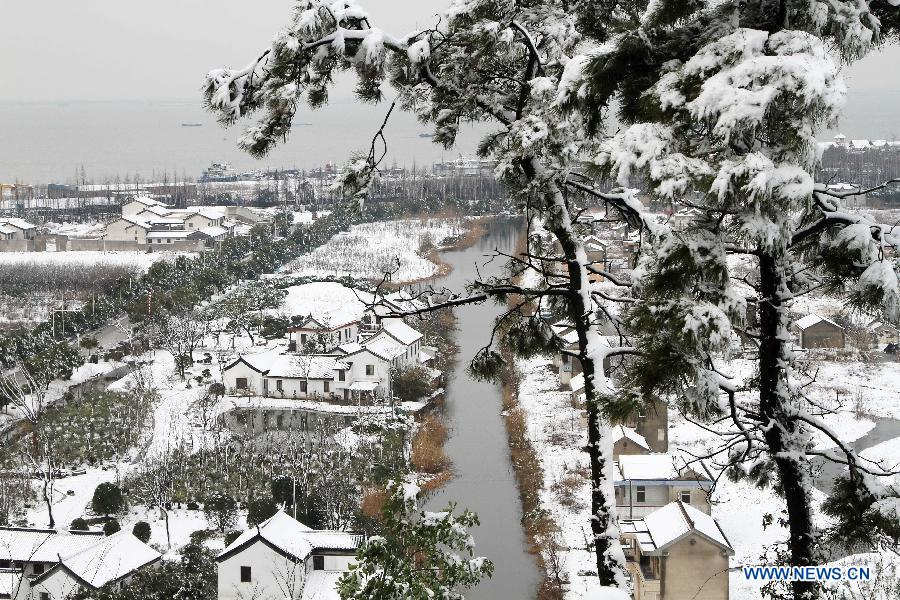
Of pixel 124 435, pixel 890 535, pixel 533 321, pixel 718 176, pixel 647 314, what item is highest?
pixel 718 176

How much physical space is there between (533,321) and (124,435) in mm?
9736

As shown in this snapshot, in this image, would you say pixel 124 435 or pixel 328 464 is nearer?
pixel 328 464

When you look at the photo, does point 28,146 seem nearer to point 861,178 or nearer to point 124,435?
point 861,178

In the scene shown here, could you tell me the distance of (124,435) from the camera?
38.0 feet

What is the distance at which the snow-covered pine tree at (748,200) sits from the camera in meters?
1.87

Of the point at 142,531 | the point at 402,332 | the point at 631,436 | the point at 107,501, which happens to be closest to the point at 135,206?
the point at 402,332

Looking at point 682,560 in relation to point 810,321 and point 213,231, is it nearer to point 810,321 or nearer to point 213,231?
point 810,321

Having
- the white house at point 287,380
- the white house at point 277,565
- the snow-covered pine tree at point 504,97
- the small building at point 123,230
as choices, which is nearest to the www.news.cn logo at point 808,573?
the snow-covered pine tree at point 504,97

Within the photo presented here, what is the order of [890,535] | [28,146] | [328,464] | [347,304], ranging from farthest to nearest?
1. [28,146]
2. [347,304]
3. [328,464]
4. [890,535]

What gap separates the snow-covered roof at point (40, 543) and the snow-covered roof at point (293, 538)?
1.39 m

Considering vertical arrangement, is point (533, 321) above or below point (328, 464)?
above

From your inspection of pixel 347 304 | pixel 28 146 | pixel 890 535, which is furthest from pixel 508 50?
pixel 28 146

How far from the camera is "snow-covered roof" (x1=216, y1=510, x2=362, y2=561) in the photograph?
7682 millimetres

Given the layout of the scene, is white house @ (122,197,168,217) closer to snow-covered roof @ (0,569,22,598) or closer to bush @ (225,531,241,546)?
bush @ (225,531,241,546)
